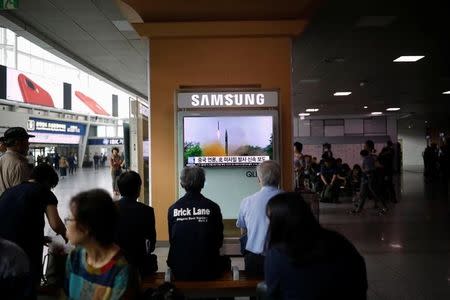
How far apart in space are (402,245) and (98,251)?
5646 millimetres

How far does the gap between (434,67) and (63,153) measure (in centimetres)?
2876

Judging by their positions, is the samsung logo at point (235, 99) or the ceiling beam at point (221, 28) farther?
the ceiling beam at point (221, 28)

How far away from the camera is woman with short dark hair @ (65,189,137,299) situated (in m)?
1.62

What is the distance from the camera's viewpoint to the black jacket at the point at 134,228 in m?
2.94

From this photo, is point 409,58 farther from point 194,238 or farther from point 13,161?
point 13,161

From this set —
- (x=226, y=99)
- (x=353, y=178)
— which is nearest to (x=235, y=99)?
(x=226, y=99)

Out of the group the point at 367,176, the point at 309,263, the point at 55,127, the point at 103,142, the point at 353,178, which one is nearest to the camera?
the point at 309,263

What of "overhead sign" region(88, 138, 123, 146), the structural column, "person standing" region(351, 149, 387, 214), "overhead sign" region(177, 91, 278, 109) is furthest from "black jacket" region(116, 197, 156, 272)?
"overhead sign" region(88, 138, 123, 146)

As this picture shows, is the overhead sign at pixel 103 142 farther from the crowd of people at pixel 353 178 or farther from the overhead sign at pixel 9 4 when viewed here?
the overhead sign at pixel 9 4

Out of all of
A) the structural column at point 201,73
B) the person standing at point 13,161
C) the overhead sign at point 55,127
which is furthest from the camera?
the overhead sign at point 55,127

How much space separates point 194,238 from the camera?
294cm

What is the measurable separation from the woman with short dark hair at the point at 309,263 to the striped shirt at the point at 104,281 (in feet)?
1.94

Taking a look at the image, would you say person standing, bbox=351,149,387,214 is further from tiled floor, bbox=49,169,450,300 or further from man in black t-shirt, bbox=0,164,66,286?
man in black t-shirt, bbox=0,164,66,286

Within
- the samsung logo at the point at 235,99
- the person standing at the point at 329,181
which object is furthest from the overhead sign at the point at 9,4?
the person standing at the point at 329,181
